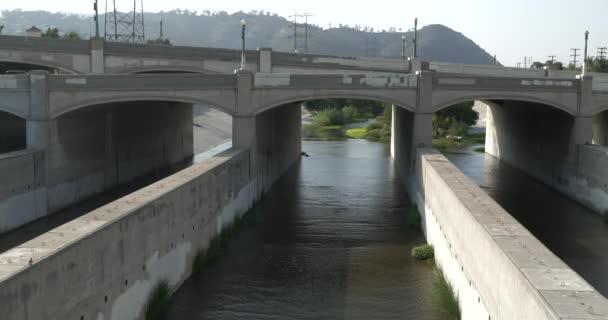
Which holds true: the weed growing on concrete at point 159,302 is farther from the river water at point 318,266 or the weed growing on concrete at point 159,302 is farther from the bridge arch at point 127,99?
the bridge arch at point 127,99

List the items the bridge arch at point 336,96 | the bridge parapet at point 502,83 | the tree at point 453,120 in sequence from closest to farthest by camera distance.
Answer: the bridge arch at point 336,96, the bridge parapet at point 502,83, the tree at point 453,120

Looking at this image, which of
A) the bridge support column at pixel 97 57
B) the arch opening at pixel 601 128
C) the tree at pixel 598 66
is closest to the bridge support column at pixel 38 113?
the bridge support column at pixel 97 57

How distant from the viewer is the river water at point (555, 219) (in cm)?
2348

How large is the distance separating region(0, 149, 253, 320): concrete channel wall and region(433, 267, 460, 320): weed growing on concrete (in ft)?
26.1

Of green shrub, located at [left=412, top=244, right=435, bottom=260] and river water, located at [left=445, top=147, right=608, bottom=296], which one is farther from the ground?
green shrub, located at [left=412, top=244, right=435, bottom=260]

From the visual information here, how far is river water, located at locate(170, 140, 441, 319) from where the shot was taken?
61.2ft

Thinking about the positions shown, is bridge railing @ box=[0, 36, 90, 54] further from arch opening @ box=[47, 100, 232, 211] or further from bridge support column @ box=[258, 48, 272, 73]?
bridge support column @ box=[258, 48, 272, 73]

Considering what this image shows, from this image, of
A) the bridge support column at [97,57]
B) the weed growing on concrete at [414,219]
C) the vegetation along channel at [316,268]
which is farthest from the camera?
the bridge support column at [97,57]

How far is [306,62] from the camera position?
145ft

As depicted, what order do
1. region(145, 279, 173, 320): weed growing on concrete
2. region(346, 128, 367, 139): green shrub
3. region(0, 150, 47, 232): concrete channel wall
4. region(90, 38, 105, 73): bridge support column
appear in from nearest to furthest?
region(145, 279, 173, 320): weed growing on concrete < region(0, 150, 47, 232): concrete channel wall < region(90, 38, 105, 73): bridge support column < region(346, 128, 367, 139): green shrub

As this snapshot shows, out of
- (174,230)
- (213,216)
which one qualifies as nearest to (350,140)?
(213,216)

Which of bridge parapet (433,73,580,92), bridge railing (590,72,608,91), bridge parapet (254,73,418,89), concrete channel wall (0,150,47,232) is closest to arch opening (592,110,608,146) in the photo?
bridge railing (590,72,608,91)

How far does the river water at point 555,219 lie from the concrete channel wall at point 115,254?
13.2 metres

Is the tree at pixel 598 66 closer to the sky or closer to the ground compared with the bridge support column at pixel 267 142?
closer to the sky
